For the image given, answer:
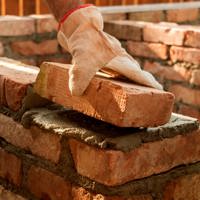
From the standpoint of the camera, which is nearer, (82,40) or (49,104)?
(82,40)

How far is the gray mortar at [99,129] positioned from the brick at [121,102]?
54 millimetres

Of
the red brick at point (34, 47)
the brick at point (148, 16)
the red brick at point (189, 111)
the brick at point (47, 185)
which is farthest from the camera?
the brick at point (148, 16)

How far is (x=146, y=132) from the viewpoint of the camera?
1.56 m

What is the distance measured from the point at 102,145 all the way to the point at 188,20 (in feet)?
9.45

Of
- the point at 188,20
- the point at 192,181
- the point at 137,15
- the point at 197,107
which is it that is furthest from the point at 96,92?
the point at 188,20

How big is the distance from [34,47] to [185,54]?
3.17 ft

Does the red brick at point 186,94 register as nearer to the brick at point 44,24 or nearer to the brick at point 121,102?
the brick at point 44,24

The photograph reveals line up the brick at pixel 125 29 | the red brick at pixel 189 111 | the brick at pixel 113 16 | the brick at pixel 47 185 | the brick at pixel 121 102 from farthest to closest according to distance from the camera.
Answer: the brick at pixel 113 16 → the brick at pixel 125 29 → the red brick at pixel 189 111 → the brick at pixel 47 185 → the brick at pixel 121 102

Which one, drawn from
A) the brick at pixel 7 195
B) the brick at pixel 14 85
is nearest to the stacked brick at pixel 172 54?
the brick at pixel 14 85

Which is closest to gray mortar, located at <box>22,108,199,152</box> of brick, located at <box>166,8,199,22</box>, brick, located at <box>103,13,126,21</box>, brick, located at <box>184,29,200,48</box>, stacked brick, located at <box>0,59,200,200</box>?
stacked brick, located at <box>0,59,200,200</box>

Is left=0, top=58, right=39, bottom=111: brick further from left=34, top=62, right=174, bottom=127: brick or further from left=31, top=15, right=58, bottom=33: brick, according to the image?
left=31, top=15, right=58, bottom=33: brick

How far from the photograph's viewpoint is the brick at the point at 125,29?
3352 millimetres

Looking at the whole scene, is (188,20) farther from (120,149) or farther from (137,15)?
(120,149)

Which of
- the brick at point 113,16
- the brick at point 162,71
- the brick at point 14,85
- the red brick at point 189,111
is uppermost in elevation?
A: the brick at point 113,16
